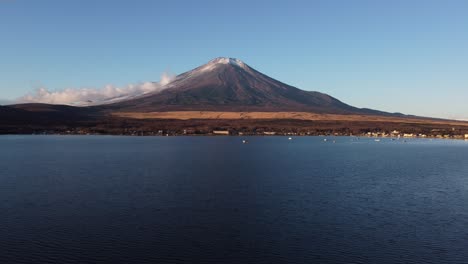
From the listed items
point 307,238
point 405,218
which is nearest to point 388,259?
point 307,238

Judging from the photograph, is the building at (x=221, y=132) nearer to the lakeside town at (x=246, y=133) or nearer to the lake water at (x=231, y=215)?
the lakeside town at (x=246, y=133)

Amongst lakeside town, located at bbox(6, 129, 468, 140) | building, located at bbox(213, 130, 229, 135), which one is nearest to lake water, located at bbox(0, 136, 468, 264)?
lakeside town, located at bbox(6, 129, 468, 140)

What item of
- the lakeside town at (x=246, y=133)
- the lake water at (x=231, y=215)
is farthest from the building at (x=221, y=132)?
the lake water at (x=231, y=215)

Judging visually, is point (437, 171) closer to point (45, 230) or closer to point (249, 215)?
point (249, 215)

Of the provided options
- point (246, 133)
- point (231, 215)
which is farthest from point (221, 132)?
point (231, 215)

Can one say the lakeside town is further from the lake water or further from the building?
the lake water

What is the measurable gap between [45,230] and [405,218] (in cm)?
2452

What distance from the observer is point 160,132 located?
164625mm

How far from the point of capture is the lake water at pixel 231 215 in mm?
25453

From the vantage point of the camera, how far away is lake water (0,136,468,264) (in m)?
25.5

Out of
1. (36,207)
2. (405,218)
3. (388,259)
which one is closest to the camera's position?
(388,259)

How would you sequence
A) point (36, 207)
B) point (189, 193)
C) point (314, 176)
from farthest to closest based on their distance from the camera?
point (314, 176), point (189, 193), point (36, 207)

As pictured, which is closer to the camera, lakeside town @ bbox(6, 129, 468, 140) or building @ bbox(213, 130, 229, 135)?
lakeside town @ bbox(6, 129, 468, 140)

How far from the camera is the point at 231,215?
3394 cm
